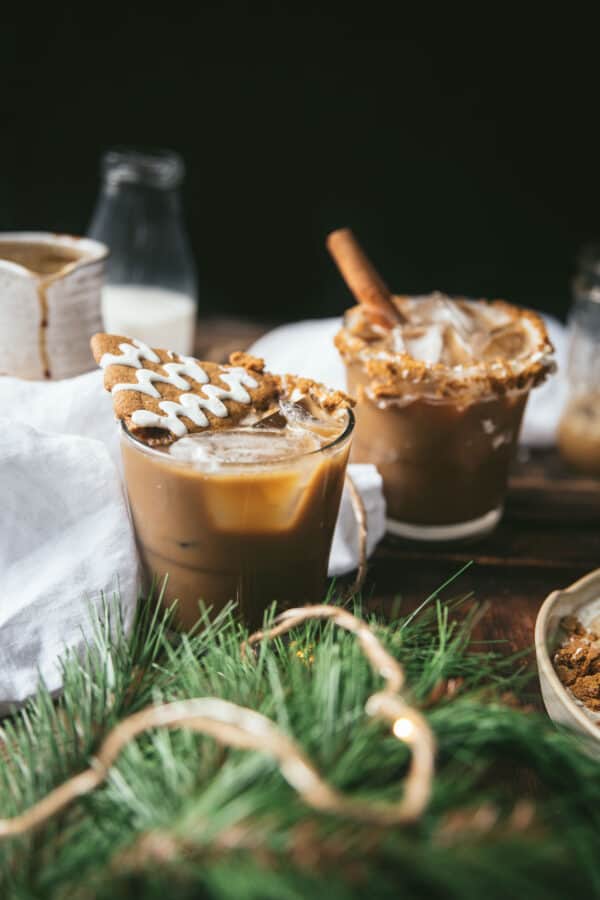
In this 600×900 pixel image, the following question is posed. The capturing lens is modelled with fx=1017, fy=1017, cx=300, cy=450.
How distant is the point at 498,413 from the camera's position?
1255mm

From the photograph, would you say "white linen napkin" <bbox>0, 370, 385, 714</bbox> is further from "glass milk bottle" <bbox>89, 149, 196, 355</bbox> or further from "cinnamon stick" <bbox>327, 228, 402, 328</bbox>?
"glass milk bottle" <bbox>89, 149, 196, 355</bbox>

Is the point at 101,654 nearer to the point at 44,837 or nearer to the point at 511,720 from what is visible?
the point at 44,837

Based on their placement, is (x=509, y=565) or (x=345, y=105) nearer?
(x=509, y=565)

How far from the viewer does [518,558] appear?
1.30m

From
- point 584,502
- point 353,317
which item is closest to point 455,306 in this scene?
point 353,317

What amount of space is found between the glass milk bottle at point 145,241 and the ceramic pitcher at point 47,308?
1.19 ft

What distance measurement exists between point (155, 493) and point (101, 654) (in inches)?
6.3

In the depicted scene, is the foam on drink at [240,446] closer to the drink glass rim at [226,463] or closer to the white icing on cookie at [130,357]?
the drink glass rim at [226,463]

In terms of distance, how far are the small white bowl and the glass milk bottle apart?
874 millimetres

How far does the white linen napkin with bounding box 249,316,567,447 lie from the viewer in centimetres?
154

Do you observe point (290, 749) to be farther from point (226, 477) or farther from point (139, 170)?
point (139, 170)

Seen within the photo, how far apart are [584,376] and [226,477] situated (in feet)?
2.97

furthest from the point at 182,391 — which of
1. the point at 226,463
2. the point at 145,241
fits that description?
the point at 145,241

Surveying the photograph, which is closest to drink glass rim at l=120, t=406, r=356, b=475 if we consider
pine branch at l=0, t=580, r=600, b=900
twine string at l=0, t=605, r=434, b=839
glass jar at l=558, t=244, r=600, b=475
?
pine branch at l=0, t=580, r=600, b=900
